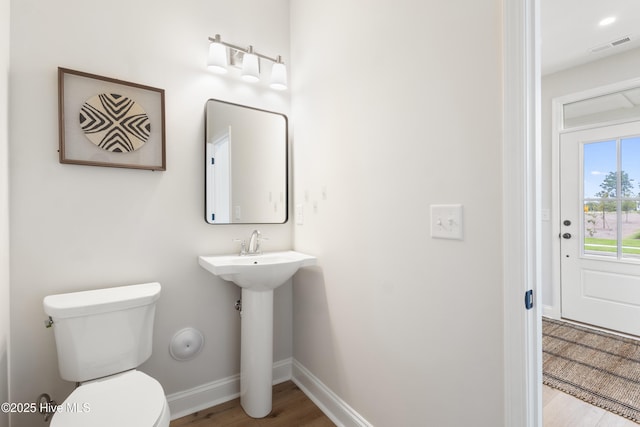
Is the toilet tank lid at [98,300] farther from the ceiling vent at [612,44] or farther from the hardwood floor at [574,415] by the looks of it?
the ceiling vent at [612,44]

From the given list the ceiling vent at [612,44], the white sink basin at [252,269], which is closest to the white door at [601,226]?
the ceiling vent at [612,44]

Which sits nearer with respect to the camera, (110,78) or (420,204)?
(420,204)

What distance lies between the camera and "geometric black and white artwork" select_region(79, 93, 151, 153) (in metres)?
1.49

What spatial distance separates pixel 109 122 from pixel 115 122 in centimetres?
3

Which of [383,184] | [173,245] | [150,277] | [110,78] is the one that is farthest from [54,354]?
[383,184]

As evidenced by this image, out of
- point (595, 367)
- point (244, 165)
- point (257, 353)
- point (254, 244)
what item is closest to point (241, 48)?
point (244, 165)

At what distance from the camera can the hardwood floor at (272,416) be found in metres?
1.66

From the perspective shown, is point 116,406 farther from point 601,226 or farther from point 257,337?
point 601,226

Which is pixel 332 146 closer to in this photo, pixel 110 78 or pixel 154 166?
pixel 154 166

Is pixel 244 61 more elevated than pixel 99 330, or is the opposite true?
pixel 244 61

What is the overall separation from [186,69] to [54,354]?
1597 mm

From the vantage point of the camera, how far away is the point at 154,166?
5.36 ft

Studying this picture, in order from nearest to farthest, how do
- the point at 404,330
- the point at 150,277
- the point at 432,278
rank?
the point at 432,278 → the point at 404,330 → the point at 150,277

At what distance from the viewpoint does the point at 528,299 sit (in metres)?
0.91
